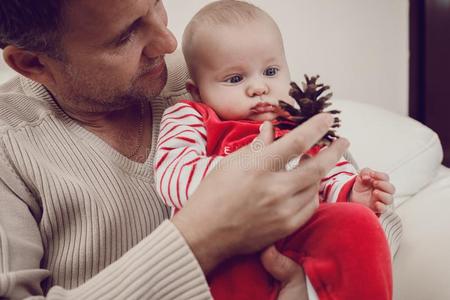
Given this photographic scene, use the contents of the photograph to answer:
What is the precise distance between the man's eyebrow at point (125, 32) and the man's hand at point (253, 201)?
376mm

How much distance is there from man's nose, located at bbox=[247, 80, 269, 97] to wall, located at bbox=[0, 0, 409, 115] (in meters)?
1.08

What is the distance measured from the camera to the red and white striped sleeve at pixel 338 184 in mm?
864

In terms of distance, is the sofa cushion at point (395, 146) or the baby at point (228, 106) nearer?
the baby at point (228, 106)

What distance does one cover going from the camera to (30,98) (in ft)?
3.20

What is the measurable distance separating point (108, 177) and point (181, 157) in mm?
189

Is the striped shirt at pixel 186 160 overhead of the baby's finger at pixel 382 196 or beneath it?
overhead

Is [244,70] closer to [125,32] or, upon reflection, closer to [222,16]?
[222,16]

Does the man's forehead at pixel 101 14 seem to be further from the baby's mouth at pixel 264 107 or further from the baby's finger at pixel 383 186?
the baby's finger at pixel 383 186

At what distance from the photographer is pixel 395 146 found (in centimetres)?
152

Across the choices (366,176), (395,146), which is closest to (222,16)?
(366,176)

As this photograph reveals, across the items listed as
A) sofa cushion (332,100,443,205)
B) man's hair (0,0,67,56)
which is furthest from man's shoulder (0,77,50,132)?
sofa cushion (332,100,443,205)

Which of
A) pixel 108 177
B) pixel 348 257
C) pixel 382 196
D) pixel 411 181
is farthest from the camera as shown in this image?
pixel 411 181

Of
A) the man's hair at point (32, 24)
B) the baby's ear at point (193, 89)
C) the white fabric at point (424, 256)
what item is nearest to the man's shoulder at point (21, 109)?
the man's hair at point (32, 24)

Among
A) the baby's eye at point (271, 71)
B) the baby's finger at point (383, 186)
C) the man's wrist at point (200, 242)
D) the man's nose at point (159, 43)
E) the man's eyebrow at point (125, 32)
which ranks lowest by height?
the baby's finger at point (383, 186)
